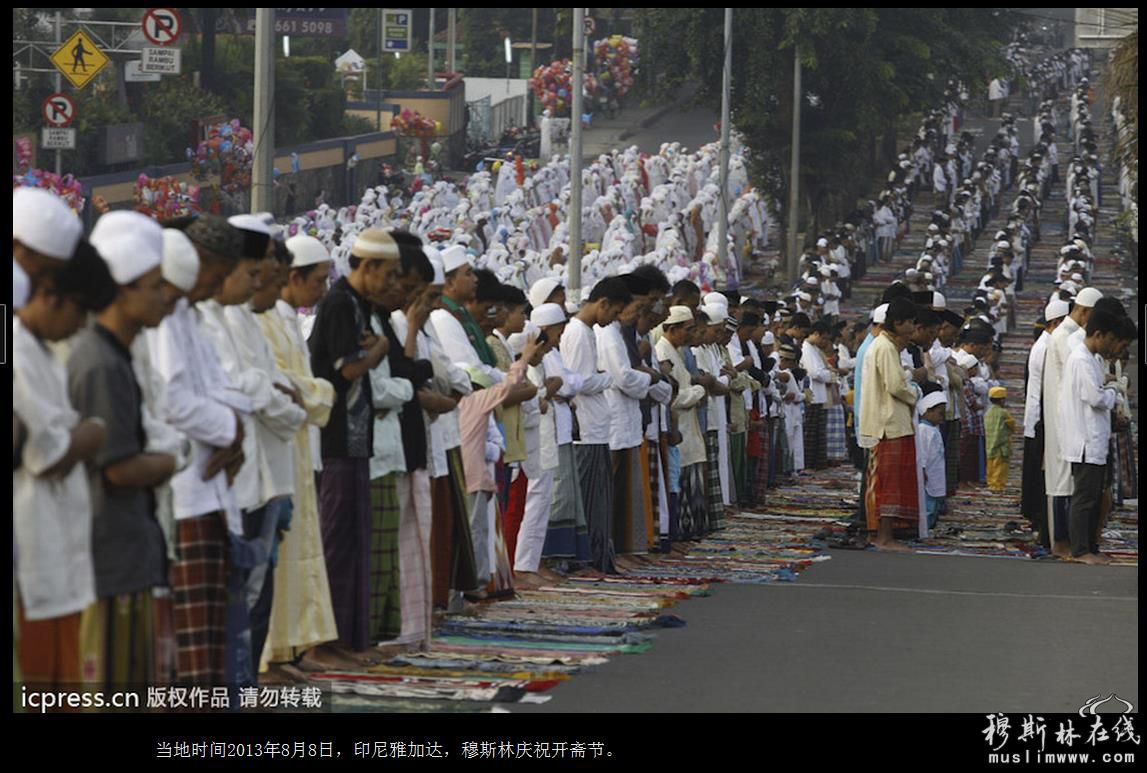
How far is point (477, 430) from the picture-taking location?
34.6 feet

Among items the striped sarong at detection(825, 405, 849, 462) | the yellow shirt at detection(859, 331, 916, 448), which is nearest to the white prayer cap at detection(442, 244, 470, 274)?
the yellow shirt at detection(859, 331, 916, 448)

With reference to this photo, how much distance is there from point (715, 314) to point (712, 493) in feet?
4.05

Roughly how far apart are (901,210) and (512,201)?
36.3 ft

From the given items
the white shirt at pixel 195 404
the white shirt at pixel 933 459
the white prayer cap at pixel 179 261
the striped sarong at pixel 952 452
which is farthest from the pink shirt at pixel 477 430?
the striped sarong at pixel 952 452

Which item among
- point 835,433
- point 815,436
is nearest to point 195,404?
point 815,436

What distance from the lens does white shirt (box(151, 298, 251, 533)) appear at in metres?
7.04

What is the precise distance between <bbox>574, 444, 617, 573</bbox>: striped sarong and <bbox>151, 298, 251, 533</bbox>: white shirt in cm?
474

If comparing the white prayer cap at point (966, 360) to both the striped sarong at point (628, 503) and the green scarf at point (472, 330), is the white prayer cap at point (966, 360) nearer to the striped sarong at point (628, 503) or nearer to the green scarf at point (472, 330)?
the striped sarong at point (628, 503)

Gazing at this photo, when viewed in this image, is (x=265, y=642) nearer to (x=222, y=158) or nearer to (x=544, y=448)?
(x=544, y=448)

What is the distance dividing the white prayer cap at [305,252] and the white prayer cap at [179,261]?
5.30 feet

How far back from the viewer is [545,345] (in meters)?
11.2

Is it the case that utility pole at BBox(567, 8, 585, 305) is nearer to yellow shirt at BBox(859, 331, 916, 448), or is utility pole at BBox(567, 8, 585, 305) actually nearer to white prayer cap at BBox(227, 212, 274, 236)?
yellow shirt at BBox(859, 331, 916, 448)

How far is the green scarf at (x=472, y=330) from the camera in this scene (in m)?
10.5

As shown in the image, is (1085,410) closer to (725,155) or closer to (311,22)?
(725,155)
